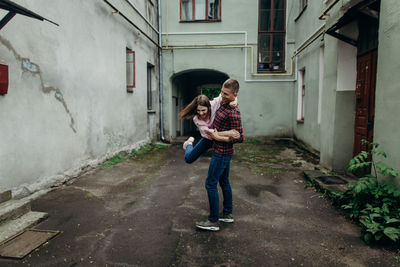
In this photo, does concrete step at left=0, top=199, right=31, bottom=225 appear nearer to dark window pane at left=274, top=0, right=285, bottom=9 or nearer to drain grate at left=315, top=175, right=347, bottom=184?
drain grate at left=315, top=175, right=347, bottom=184

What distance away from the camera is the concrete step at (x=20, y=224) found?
2.93 metres

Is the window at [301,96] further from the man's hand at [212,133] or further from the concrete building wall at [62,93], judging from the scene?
the man's hand at [212,133]

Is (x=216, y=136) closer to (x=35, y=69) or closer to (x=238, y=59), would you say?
(x=35, y=69)

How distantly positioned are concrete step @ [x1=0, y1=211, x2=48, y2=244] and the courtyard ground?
145mm

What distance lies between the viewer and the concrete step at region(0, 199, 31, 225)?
3.09m

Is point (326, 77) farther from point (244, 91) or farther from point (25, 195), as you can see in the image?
point (25, 195)

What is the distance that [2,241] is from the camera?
9.12 feet

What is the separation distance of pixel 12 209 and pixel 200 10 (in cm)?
1012

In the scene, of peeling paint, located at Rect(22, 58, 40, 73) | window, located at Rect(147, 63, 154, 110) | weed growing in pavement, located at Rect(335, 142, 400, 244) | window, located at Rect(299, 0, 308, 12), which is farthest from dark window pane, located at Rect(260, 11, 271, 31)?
peeling paint, located at Rect(22, 58, 40, 73)

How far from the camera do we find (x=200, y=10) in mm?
11141

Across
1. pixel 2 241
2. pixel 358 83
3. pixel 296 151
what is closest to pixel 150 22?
pixel 296 151

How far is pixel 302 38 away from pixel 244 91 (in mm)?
2909

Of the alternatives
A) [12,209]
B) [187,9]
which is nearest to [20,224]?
[12,209]

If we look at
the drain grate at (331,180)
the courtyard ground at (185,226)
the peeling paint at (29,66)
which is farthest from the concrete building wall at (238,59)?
the peeling paint at (29,66)
